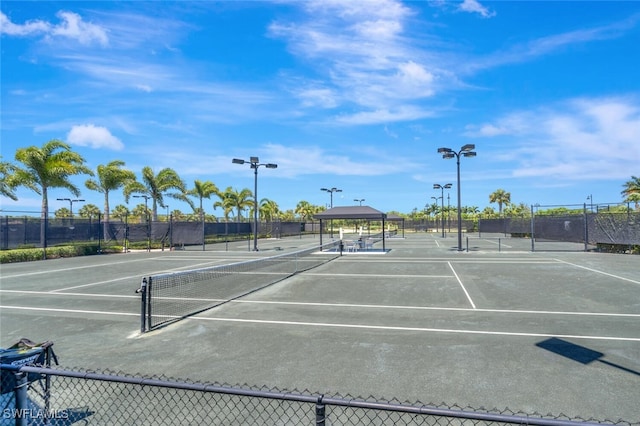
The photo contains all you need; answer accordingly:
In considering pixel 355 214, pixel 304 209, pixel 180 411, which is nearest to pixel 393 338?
pixel 180 411

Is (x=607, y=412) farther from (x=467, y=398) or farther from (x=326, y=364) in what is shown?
(x=326, y=364)

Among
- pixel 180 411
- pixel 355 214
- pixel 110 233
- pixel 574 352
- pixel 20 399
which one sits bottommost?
pixel 180 411

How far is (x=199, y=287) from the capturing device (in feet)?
43.8

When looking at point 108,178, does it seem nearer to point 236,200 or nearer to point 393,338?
point 236,200

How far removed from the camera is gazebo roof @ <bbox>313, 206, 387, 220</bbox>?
1073 inches

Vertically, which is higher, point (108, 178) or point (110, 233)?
point (108, 178)

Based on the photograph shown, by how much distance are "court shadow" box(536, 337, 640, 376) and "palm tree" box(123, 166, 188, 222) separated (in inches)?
1608

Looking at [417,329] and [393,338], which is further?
[417,329]

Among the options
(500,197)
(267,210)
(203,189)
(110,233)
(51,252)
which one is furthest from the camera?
(500,197)

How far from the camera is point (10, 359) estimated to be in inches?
148

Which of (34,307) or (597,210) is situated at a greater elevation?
(597,210)

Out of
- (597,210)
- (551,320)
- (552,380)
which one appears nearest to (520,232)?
(597,210)

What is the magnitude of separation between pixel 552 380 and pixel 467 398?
4.78 ft

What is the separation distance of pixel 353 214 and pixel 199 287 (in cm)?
1601
